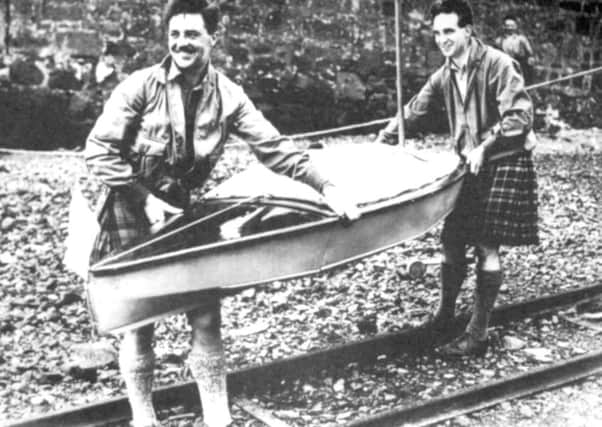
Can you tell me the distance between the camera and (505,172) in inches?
187

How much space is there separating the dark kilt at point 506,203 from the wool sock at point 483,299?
7.8 inches

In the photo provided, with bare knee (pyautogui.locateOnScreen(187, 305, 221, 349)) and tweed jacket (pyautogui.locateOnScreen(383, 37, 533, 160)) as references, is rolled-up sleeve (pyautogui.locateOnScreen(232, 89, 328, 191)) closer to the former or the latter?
bare knee (pyautogui.locateOnScreen(187, 305, 221, 349))

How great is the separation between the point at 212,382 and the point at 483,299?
71.8 inches

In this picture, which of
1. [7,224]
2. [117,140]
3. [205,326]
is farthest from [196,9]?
[7,224]

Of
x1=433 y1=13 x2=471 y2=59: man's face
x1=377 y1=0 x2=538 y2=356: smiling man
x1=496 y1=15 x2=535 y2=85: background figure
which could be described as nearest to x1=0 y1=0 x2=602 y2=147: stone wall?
x1=496 y1=15 x2=535 y2=85: background figure

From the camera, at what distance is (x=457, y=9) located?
14.5 ft

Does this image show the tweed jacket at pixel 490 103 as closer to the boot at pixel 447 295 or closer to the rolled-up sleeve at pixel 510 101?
the rolled-up sleeve at pixel 510 101

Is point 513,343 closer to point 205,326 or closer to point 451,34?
point 451,34

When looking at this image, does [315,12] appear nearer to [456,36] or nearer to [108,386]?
[456,36]

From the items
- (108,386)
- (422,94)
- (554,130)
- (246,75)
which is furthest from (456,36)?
(554,130)

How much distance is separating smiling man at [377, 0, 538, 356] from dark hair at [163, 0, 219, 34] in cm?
144

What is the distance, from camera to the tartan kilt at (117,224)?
3684 millimetres

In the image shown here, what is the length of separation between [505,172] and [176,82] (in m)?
2.07

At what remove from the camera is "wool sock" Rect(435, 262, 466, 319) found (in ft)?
16.7
